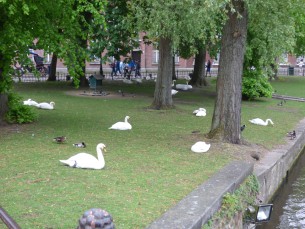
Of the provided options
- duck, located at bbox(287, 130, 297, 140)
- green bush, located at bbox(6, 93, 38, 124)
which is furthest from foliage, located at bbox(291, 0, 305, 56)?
green bush, located at bbox(6, 93, 38, 124)

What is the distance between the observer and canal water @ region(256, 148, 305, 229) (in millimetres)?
10648

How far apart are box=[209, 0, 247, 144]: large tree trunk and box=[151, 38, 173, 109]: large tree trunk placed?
22.6ft

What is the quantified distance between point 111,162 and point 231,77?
414 cm

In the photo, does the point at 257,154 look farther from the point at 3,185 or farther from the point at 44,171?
the point at 3,185

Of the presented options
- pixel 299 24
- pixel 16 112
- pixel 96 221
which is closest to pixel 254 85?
pixel 299 24

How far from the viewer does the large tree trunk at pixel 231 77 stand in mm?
12414

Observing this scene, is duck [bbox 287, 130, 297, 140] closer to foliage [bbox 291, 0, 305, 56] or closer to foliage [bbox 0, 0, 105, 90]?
foliage [bbox 291, 0, 305, 56]

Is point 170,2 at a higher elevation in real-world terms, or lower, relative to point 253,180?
higher

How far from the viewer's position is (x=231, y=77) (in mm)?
12578

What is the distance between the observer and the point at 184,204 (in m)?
7.15

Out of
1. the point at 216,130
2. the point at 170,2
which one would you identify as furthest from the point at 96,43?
the point at 216,130

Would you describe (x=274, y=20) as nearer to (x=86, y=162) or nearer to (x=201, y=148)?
(x=201, y=148)

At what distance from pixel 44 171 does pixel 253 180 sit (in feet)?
13.2

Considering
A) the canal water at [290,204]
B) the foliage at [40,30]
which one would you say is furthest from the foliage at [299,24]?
the foliage at [40,30]
